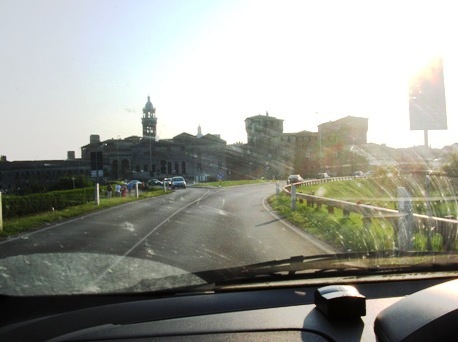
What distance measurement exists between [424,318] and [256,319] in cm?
88

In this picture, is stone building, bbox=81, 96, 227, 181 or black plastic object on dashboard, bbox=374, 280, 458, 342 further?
stone building, bbox=81, 96, 227, 181

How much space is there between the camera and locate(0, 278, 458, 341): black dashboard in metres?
2.07

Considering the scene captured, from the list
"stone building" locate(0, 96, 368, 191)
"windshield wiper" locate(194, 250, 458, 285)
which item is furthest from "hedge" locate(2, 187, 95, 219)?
"windshield wiper" locate(194, 250, 458, 285)

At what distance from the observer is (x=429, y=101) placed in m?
11.4

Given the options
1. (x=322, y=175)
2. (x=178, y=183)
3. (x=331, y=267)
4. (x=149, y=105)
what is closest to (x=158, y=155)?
(x=178, y=183)

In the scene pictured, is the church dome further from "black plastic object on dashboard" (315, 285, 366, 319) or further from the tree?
the tree

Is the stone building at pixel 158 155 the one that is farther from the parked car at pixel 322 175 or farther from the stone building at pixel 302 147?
the parked car at pixel 322 175

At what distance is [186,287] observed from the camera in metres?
3.22

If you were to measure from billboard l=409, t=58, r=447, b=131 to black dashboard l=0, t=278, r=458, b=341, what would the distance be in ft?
28.6

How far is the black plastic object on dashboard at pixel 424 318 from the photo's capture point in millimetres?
1901

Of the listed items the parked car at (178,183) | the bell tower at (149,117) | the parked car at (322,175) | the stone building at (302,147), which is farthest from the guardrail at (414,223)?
the parked car at (178,183)

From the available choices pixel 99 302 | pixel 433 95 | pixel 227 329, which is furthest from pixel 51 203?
pixel 227 329

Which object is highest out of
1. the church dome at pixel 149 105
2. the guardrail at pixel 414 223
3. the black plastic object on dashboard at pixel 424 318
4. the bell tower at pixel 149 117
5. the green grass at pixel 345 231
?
the church dome at pixel 149 105

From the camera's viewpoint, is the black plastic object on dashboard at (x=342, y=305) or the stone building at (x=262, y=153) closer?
the black plastic object on dashboard at (x=342, y=305)
